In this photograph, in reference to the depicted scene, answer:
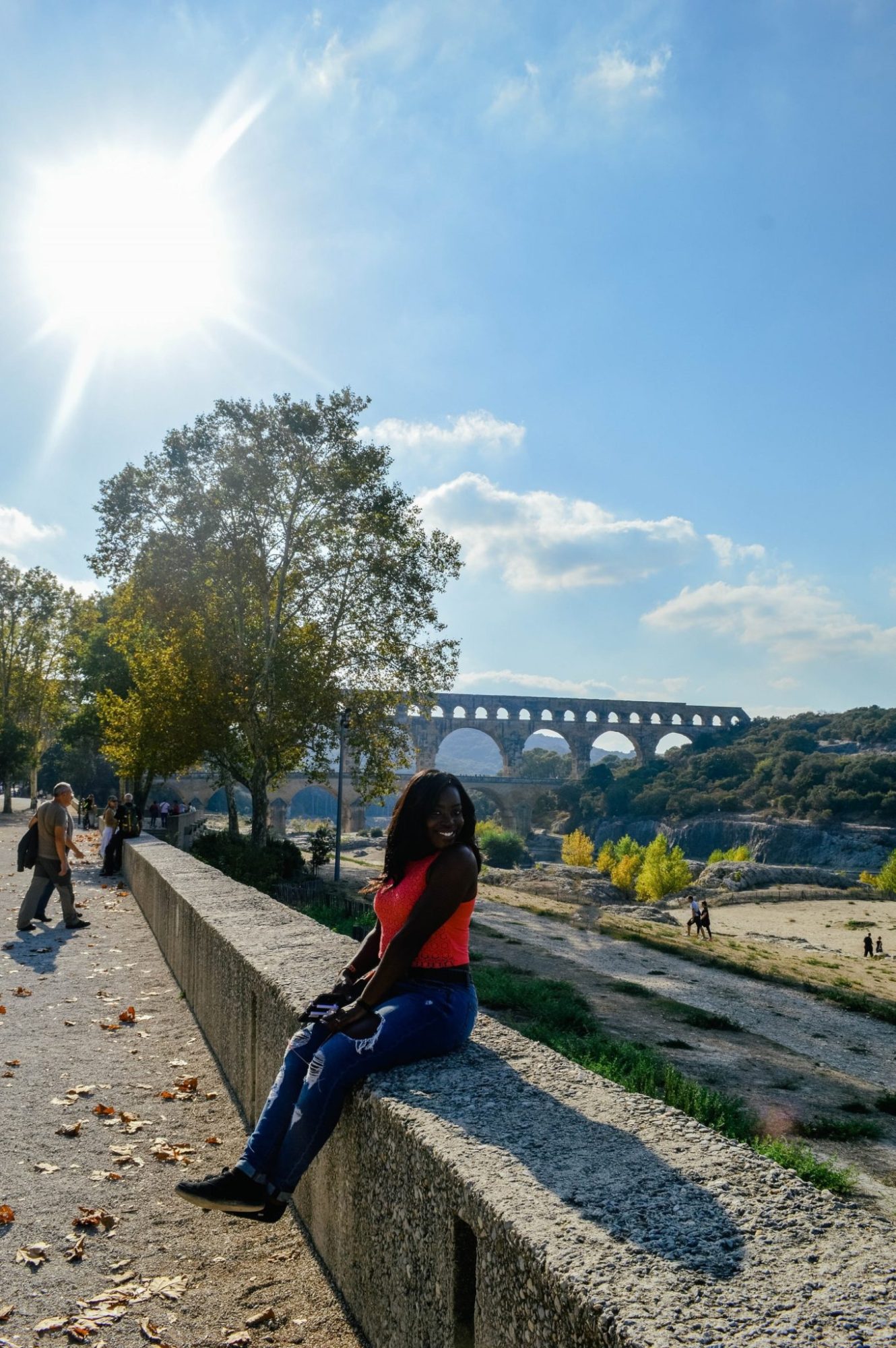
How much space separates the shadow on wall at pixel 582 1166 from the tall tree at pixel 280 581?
57.7 ft

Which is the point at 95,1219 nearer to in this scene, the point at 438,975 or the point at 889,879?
the point at 438,975

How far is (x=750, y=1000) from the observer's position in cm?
1697

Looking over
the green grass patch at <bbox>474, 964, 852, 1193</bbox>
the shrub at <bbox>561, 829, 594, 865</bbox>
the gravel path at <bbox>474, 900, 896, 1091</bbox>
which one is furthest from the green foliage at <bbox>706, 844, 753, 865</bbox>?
the green grass patch at <bbox>474, 964, 852, 1193</bbox>

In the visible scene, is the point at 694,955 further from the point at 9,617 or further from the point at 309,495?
the point at 9,617

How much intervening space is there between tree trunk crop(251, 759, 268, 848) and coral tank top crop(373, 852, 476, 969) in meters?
17.4

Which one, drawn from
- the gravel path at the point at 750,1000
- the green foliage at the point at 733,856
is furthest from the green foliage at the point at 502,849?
the gravel path at the point at 750,1000

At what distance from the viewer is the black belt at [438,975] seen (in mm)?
2957

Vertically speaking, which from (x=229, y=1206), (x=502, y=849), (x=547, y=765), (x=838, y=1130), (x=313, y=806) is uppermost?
(x=547, y=765)

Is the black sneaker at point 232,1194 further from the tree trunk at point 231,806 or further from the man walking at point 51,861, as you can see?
the tree trunk at point 231,806

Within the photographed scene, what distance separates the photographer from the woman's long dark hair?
10.3 ft

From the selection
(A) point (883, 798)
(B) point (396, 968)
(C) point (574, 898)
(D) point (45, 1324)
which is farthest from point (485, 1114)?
(A) point (883, 798)

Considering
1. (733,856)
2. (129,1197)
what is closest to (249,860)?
(129,1197)

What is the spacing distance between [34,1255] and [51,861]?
6.77 metres

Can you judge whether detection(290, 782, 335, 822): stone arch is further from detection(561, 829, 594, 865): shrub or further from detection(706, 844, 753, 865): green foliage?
detection(706, 844, 753, 865): green foliage
